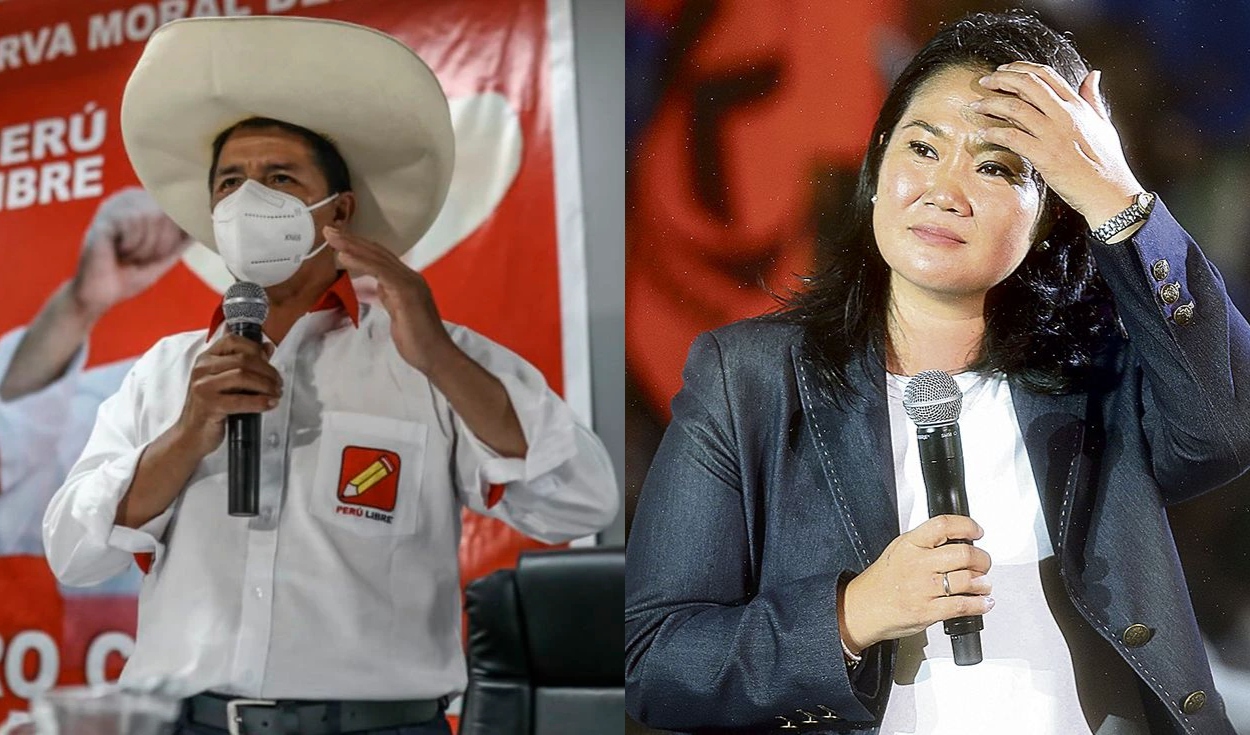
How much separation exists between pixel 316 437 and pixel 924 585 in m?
1.25

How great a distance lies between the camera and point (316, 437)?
8.51 ft

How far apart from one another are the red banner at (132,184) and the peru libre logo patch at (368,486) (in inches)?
7.1

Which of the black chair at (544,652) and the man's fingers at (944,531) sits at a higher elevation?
the man's fingers at (944,531)

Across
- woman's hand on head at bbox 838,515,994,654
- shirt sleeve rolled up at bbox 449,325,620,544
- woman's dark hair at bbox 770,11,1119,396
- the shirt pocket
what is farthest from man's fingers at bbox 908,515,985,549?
the shirt pocket

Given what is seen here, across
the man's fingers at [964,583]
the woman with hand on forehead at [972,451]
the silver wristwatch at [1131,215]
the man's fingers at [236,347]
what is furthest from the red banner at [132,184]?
the silver wristwatch at [1131,215]

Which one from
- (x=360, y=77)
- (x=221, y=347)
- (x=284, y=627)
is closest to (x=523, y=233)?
(x=360, y=77)

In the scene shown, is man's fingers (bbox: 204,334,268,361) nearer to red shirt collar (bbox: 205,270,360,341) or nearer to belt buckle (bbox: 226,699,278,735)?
red shirt collar (bbox: 205,270,360,341)

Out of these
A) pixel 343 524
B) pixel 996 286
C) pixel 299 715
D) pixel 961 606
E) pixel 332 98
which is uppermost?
pixel 332 98

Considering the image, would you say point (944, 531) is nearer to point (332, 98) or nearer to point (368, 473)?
point (368, 473)

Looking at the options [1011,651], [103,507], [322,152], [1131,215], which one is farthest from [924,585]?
[103,507]

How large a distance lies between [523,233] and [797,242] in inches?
27.0

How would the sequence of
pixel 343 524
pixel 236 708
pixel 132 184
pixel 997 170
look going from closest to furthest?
pixel 997 170 → pixel 236 708 → pixel 343 524 → pixel 132 184

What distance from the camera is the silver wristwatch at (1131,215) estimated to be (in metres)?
2.01

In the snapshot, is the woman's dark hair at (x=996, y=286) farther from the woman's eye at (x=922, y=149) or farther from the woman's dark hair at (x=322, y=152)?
the woman's dark hair at (x=322, y=152)
